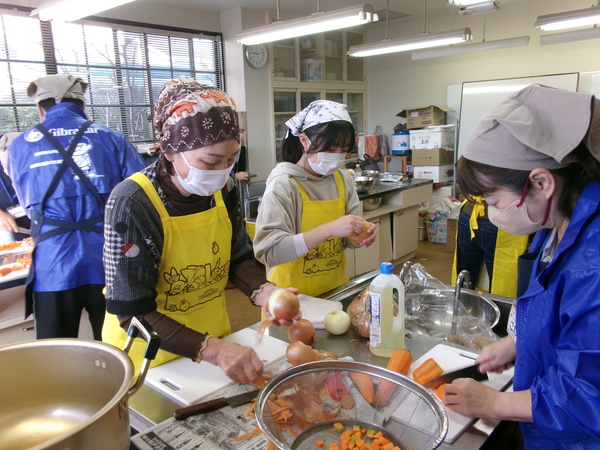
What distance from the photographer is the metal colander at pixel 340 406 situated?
98 cm

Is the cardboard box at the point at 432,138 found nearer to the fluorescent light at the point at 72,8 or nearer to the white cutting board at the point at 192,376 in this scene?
the fluorescent light at the point at 72,8

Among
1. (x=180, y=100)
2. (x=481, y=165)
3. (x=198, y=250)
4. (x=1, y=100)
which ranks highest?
(x=1, y=100)

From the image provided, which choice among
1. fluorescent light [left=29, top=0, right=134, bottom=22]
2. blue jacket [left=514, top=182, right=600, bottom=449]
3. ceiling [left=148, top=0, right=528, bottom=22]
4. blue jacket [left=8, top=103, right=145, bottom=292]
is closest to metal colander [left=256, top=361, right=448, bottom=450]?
blue jacket [left=514, top=182, right=600, bottom=449]

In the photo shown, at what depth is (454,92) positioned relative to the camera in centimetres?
738

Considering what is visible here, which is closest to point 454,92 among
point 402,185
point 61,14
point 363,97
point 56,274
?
point 363,97

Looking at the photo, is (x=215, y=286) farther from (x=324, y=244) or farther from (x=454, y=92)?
(x=454, y=92)

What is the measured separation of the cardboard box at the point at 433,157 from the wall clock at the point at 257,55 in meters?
2.80

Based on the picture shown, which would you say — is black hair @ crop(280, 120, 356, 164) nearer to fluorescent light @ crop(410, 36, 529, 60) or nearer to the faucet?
the faucet

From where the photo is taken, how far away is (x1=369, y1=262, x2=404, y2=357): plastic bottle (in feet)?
4.34

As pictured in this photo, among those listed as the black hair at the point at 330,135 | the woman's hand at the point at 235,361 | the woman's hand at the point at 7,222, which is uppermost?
the black hair at the point at 330,135

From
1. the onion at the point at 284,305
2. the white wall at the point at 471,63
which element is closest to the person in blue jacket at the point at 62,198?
the onion at the point at 284,305

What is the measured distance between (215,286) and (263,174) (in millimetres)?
5554

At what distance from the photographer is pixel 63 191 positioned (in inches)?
90.0

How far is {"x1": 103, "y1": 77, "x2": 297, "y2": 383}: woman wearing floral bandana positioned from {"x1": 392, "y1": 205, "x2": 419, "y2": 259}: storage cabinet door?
3886mm
